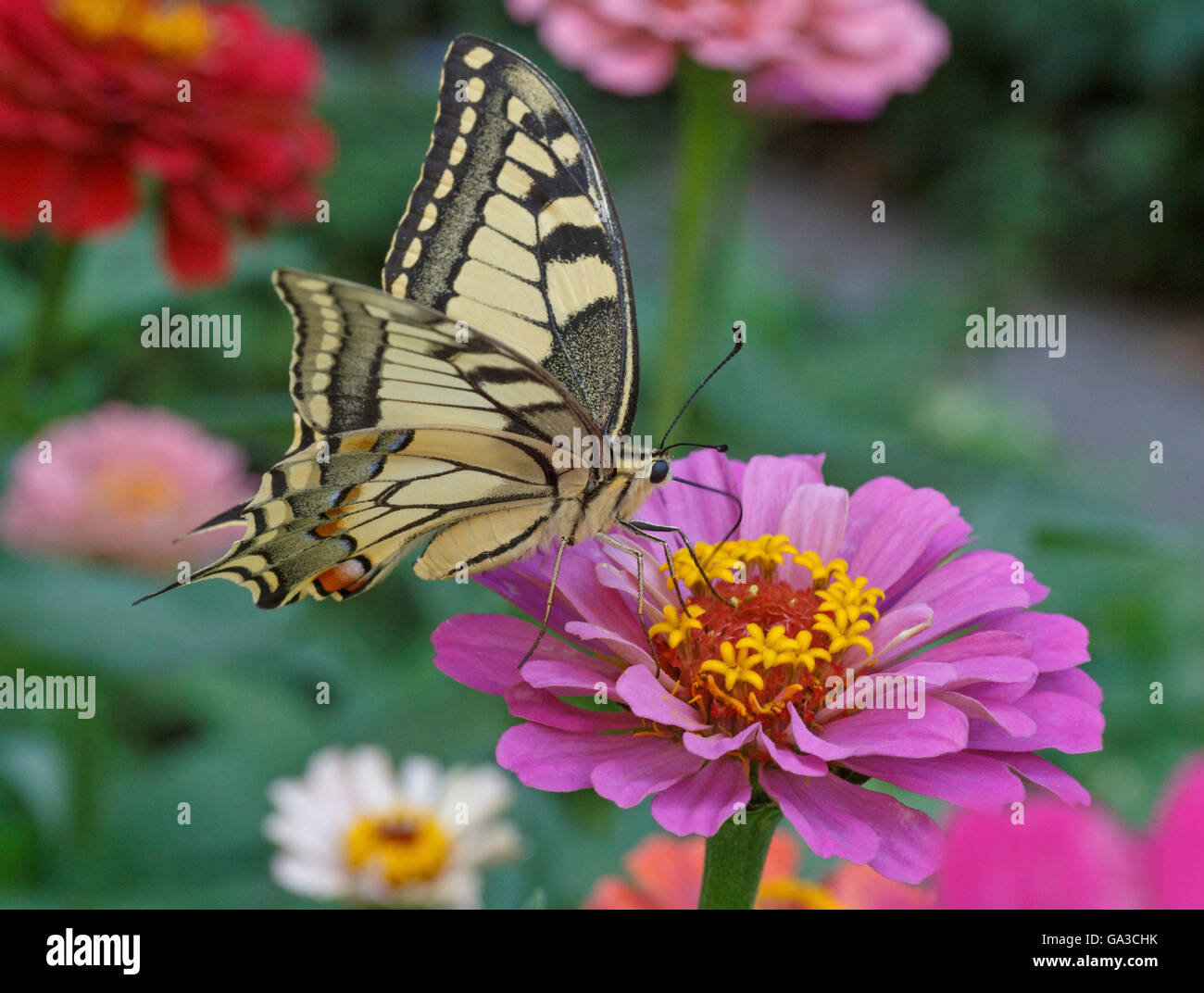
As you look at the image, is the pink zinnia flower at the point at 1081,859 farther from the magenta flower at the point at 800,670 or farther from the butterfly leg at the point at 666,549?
the butterfly leg at the point at 666,549

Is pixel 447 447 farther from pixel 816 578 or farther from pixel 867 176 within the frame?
pixel 867 176

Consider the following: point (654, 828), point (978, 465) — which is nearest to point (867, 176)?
Result: point (978, 465)

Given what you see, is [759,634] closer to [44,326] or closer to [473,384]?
[473,384]

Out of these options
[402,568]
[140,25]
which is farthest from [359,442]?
[402,568]

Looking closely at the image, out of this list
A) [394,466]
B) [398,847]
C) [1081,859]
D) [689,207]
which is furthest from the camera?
[689,207]

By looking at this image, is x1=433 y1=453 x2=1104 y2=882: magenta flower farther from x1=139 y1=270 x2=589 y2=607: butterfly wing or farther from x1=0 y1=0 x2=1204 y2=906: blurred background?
x1=0 y1=0 x2=1204 y2=906: blurred background

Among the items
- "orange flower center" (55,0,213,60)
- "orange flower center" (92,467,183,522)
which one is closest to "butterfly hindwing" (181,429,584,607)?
"orange flower center" (92,467,183,522)
